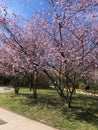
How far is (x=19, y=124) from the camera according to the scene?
6027 mm

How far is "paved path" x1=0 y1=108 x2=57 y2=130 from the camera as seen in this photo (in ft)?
18.6

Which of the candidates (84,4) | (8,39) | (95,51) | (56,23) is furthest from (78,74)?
(8,39)

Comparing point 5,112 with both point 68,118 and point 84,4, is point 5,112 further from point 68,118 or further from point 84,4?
point 84,4

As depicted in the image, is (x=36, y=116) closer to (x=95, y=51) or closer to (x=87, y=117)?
(x=87, y=117)

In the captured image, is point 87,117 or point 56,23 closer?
point 87,117

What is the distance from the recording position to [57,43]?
771cm

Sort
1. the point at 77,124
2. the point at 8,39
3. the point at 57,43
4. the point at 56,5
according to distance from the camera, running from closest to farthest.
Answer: the point at 77,124
the point at 56,5
the point at 57,43
the point at 8,39

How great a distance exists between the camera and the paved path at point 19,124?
18.6 feet

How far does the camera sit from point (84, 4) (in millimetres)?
6723

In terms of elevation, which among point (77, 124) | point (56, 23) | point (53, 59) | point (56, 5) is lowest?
point (77, 124)

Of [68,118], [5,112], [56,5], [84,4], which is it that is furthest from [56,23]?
[5,112]

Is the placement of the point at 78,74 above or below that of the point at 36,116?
above

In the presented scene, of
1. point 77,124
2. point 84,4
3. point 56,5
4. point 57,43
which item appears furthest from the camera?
point 57,43

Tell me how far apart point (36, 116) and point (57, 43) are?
310 cm
